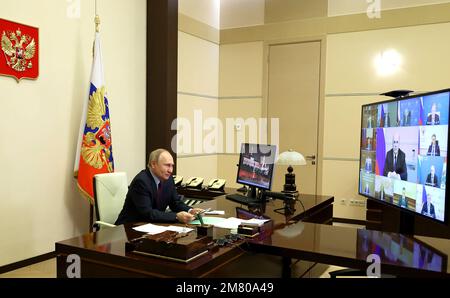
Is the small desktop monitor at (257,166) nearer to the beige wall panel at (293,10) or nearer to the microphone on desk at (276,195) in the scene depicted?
the microphone on desk at (276,195)

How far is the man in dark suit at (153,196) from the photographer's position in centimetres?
249

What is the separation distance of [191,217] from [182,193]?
1.49m

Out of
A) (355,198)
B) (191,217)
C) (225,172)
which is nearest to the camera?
(191,217)

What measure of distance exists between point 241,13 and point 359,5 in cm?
174

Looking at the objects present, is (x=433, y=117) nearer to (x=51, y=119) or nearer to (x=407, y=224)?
(x=407, y=224)

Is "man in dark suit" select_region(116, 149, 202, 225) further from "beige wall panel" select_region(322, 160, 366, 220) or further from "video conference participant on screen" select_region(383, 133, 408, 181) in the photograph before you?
"beige wall panel" select_region(322, 160, 366, 220)

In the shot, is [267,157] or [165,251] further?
[267,157]

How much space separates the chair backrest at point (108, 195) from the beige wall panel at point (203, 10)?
122 inches

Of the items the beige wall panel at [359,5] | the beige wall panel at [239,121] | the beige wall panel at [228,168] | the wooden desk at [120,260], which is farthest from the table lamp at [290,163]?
the beige wall panel at [359,5]

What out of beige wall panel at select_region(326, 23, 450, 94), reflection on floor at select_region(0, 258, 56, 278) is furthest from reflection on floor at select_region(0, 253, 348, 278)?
beige wall panel at select_region(326, 23, 450, 94)

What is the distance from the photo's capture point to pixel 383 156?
8.48 ft

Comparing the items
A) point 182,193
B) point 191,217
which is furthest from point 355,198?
point 191,217

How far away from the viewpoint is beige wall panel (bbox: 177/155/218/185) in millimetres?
5402

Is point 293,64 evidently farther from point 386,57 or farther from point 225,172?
point 225,172
